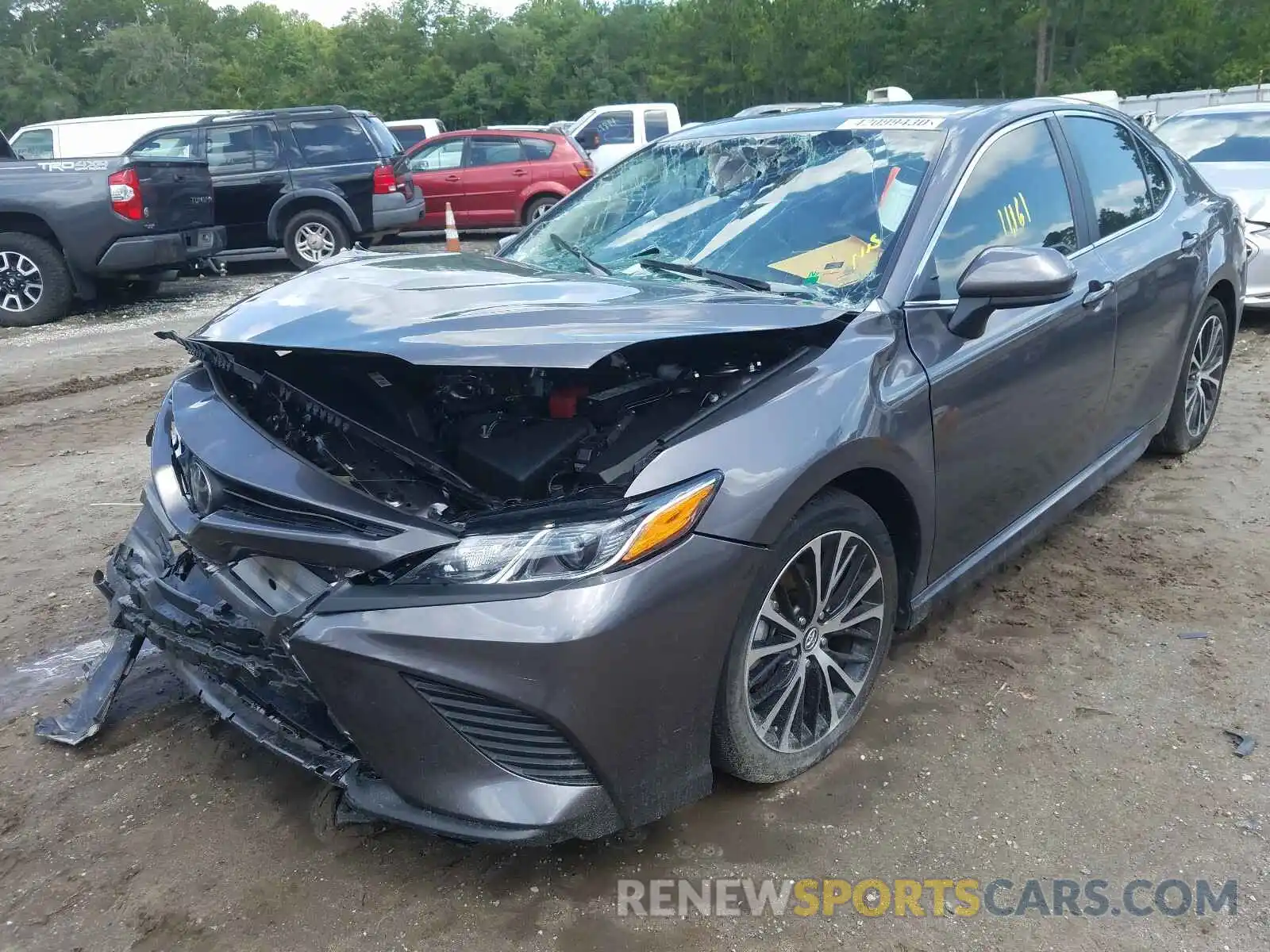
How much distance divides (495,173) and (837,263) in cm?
1306

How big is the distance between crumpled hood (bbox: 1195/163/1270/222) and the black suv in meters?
8.79

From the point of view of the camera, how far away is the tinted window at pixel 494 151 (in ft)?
49.8

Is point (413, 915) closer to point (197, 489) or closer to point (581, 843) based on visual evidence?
point (581, 843)

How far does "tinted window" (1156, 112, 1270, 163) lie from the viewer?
28.2 feet

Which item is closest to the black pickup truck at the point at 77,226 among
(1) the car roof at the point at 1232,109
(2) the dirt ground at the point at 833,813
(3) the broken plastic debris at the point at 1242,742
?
(2) the dirt ground at the point at 833,813

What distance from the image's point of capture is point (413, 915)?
2.23 metres

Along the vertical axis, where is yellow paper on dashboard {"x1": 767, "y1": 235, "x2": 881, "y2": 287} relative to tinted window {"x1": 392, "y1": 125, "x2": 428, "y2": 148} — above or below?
below

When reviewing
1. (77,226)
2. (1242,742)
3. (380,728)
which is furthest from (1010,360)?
(77,226)

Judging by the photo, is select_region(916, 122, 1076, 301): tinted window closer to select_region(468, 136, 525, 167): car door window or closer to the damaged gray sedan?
the damaged gray sedan

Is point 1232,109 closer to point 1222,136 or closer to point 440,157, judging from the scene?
point 1222,136

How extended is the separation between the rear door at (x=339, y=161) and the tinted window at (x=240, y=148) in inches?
13.0

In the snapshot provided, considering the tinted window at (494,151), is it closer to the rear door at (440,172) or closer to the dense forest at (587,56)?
the rear door at (440,172)

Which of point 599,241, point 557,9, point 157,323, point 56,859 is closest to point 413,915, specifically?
point 56,859

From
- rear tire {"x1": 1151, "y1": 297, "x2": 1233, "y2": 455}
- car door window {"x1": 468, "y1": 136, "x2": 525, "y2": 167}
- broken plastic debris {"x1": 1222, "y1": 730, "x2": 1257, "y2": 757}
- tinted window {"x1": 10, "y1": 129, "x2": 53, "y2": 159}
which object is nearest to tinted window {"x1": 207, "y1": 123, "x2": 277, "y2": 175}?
car door window {"x1": 468, "y1": 136, "x2": 525, "y2": 167}
